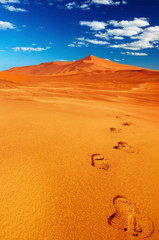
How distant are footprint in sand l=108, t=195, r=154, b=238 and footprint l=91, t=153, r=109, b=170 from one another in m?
0.51

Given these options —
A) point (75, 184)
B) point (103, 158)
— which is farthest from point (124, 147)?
point (75, 184)

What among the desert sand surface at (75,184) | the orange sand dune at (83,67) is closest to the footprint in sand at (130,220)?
the desert sand surface at (75,184)

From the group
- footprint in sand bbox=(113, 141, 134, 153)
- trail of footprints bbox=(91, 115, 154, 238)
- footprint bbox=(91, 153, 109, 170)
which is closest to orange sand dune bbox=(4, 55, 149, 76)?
footprint in sand bbox=(113, 141, 134, 153)

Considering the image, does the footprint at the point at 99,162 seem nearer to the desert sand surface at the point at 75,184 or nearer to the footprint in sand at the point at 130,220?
the desert sand surface at the point at 75,184

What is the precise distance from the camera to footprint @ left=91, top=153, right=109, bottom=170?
1.87 m

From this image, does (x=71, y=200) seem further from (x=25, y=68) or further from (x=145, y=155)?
(x=25, y=68)

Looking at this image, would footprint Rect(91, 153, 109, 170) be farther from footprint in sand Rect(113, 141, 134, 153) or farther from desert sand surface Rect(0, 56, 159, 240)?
footprint in sand Rect(113, 141, 134, 153)

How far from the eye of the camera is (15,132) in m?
2.30

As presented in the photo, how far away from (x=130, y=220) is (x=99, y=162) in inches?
30.4

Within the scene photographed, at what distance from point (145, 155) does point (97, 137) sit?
731mm

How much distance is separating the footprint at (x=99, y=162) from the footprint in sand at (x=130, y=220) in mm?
510

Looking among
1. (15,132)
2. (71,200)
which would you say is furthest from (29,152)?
(71,200)

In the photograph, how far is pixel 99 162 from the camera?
6.42 feet

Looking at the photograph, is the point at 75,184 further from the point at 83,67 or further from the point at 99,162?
the point at 83,67
